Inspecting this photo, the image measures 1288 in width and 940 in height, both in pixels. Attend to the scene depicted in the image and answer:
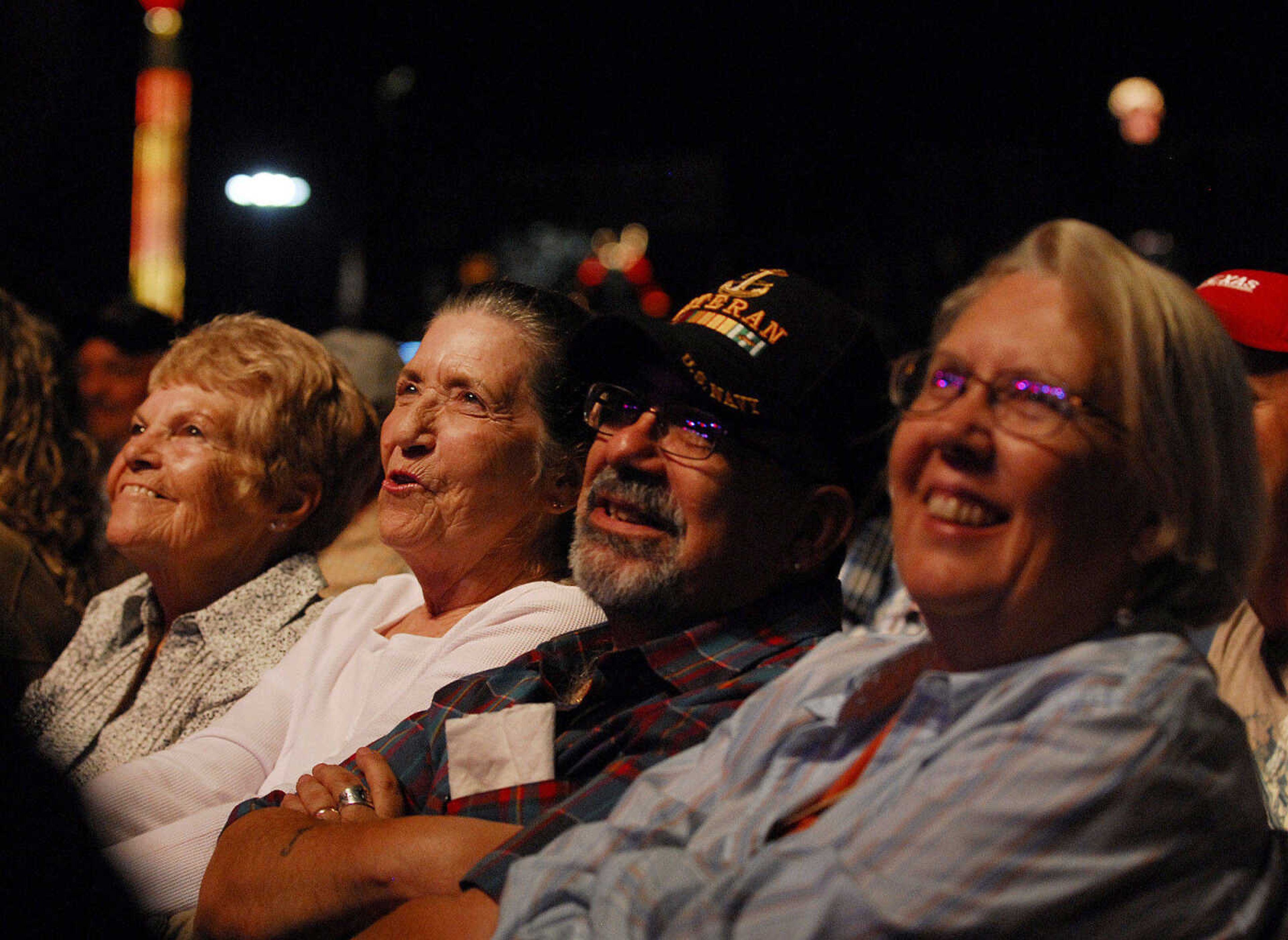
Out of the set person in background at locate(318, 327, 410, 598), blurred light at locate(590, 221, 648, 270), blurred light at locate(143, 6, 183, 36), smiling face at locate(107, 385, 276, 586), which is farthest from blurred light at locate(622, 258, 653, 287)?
smiling face at locate(107, 385, 276, 586)

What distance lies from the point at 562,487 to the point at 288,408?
992 mm

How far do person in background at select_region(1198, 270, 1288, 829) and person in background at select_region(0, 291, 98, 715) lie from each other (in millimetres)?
3352

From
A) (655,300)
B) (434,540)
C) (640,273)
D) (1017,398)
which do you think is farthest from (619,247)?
(1017,398)

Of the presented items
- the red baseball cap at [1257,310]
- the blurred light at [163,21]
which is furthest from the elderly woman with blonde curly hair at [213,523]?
the blurred light at [163,21]

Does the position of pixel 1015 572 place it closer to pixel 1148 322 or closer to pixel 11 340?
pixel 1148 322

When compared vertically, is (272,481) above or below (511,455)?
below

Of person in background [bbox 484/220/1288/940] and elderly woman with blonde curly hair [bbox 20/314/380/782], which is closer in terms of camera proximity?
person in background [bbox 484/220/1288/940]

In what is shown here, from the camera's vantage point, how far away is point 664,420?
2090mm

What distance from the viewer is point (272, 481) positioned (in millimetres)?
3359

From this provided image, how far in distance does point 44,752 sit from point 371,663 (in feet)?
3.43

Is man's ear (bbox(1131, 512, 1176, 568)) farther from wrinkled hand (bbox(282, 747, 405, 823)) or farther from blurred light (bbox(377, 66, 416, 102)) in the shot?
blurred light (bbox(377, 66, 416, 102))

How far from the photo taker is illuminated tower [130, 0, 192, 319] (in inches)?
468

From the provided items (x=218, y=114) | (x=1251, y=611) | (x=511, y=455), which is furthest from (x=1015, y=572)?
(x=218, y=114)

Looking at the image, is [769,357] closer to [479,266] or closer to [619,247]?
[479,266]
